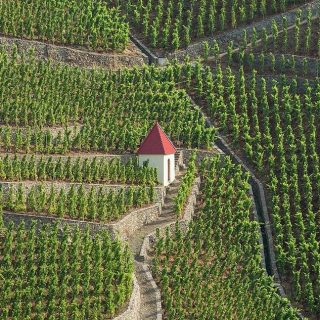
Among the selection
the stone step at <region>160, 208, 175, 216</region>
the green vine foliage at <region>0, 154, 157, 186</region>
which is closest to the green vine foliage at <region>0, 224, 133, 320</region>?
the green vine foliage at <region>0, 154, 157, 186</region>

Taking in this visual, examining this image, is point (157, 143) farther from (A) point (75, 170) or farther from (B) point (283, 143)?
(B) point (283, 143)

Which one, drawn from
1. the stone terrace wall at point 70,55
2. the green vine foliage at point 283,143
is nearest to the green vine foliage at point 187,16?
the stone terrace wall at point 70,55

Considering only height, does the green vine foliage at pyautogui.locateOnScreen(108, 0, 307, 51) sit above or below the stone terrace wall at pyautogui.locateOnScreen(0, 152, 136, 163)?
above

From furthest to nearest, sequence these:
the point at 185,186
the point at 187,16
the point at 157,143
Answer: the point at 187,16, the point at 157,143, the point at 185,186

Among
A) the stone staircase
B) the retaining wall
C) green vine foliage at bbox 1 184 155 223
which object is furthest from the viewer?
green vine foliage at bbox 1 184 155 223

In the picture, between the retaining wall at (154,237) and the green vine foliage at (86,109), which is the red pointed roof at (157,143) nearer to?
the green vine foliage at (86,109)

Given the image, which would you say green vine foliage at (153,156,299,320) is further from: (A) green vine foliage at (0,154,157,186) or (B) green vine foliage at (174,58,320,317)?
(A) green vine foliage at (0,154,157,186)

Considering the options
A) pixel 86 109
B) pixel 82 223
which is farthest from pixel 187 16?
pixel 82 223
